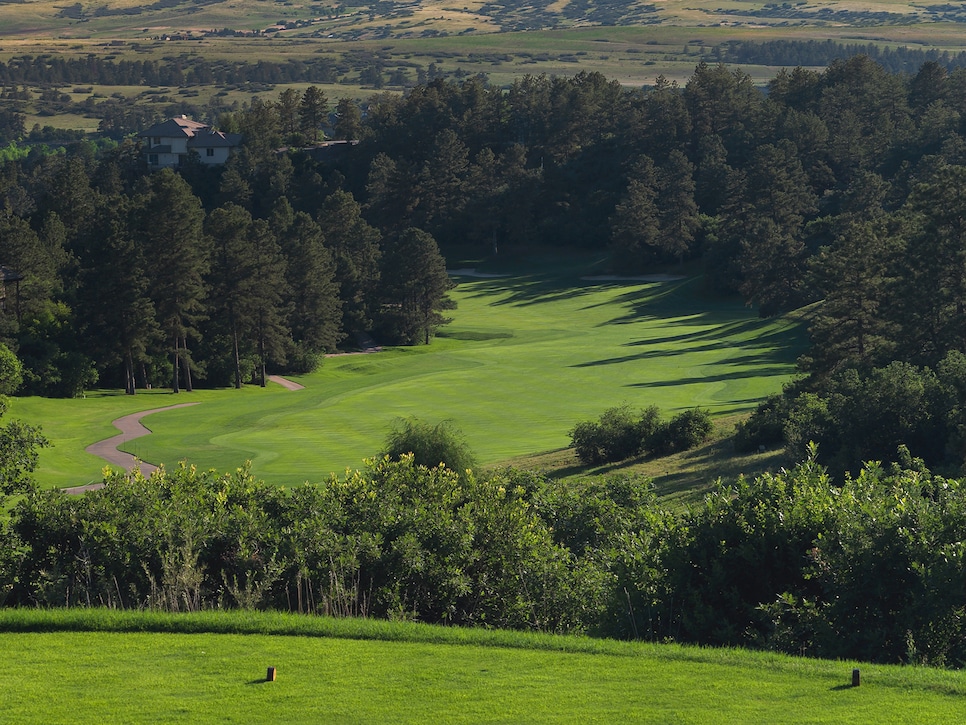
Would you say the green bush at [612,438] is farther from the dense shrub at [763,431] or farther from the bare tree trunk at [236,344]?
the bare tree trunk at [236,344]

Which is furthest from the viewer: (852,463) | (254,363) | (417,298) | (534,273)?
(534,273)

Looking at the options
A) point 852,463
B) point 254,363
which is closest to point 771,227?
point 254,363

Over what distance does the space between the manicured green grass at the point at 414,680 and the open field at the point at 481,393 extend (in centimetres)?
2594

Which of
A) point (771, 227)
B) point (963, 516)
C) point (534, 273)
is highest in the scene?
point (963, 516)

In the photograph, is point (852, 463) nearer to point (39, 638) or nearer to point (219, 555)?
point (219, 555)

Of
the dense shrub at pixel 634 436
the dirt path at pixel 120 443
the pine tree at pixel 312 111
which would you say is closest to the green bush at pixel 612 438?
the dense shrub at pixel 634 436

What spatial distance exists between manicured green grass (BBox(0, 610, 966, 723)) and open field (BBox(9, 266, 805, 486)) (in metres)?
25.9

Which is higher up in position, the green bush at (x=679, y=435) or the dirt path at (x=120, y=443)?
the green bush at (x=679, y=435)

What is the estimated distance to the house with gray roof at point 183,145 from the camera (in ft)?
493

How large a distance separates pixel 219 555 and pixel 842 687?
976 cm

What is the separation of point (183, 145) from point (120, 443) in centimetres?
10514

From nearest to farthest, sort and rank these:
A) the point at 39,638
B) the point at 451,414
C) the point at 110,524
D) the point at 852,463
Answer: the point at 39,638, the point at 110,524, the point at 852,463, the point at 451,414

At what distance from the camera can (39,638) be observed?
16.6 m

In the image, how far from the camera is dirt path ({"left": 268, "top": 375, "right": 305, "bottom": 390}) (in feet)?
262
